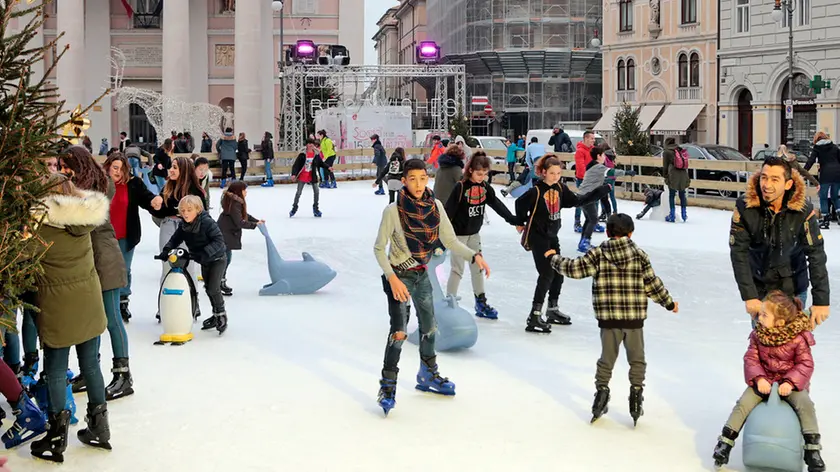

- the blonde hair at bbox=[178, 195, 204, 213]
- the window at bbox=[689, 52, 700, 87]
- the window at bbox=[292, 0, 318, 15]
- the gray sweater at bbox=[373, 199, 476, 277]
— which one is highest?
the window at bbox=[292, 0, 318, 15]

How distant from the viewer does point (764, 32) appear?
43312 millimetres

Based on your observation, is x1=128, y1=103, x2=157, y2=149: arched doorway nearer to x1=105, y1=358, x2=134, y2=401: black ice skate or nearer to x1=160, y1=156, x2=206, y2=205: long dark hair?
x1=160, y1=156, x2=206, y2=205: long dark hair

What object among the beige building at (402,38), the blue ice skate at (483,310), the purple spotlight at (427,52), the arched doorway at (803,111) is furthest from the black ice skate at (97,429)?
the beige building at (402,38)

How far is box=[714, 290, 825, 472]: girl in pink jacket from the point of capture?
6262 mm

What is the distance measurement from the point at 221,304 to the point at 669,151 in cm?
1284

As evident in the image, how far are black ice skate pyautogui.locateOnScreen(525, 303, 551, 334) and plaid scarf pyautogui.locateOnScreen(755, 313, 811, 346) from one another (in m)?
4.28

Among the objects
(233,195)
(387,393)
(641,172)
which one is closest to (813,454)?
(387,393)

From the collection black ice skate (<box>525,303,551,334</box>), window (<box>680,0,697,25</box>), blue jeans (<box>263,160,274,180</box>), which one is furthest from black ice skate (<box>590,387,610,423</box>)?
window (<box>680,0,697,25</box>)

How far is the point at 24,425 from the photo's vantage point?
22.4ft

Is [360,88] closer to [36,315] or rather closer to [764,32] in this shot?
[764,32]

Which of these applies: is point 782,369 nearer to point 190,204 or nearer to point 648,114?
point 190,204

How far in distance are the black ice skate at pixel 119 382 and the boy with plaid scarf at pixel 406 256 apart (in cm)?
169

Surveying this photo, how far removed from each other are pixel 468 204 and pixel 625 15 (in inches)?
1720

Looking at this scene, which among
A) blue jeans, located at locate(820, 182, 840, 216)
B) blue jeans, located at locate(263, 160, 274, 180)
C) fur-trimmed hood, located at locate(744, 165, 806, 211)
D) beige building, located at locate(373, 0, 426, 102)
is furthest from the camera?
beige building, located at locate(373, 0, 426, 102)
